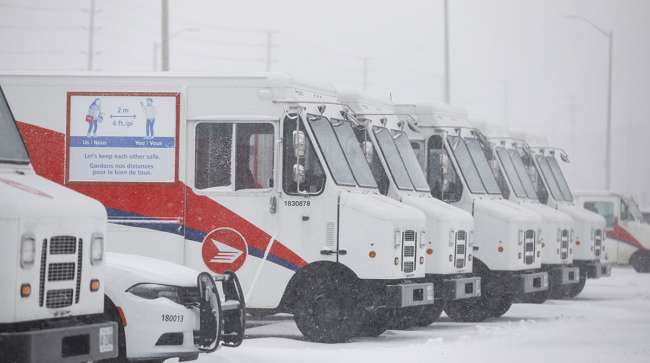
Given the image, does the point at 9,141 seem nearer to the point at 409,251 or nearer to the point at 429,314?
the point at 409,251

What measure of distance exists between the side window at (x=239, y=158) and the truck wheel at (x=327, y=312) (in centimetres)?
139

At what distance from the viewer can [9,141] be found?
1140 cm

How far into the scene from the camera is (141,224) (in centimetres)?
1770

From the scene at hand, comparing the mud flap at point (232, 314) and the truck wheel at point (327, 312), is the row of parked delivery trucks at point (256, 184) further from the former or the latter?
the mud flap at point (232, 314)

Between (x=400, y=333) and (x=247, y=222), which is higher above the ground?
(x=247, y=222)

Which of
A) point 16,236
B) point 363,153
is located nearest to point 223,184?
point 363,153

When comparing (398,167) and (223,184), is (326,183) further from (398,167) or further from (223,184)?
(398,167)

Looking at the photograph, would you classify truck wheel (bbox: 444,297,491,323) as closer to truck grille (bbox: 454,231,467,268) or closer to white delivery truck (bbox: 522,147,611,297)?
truck grille (bbox: 454,231,467,268)

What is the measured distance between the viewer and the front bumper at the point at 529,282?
2212 cm

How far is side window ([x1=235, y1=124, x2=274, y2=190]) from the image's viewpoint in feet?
57.9

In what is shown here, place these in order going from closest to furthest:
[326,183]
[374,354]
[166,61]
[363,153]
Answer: [374,354] < [326,183] < [363,153] < [166,61]

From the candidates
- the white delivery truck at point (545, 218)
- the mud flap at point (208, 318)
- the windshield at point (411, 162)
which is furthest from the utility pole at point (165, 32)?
the mud flap at point (208, 318)

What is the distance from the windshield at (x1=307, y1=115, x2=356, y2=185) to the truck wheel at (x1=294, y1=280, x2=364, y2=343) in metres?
1.28

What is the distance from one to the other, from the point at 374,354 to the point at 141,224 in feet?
11.0
